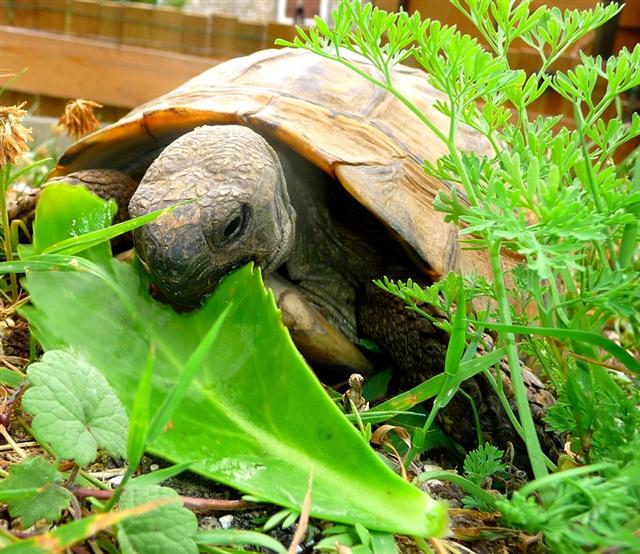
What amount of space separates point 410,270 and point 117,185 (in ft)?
2.49

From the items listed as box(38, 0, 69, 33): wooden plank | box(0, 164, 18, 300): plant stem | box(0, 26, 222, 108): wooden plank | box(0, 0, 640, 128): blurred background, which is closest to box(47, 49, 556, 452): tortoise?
box(0, 164, 18, 300): plant stem

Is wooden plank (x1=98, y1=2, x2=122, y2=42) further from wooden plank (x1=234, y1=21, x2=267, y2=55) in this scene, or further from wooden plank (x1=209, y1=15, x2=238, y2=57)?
wooden plank (x1=234, y1=21, x2=267, y2=55)

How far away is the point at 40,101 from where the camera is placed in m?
4.32

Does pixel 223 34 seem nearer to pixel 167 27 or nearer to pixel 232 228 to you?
pixel 167 27

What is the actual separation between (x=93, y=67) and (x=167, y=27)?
2.04 feet

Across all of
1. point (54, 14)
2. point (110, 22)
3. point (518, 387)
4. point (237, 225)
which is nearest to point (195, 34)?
point (110, 22)

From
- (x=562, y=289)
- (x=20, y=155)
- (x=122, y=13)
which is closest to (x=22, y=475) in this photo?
(x=20, y=155)

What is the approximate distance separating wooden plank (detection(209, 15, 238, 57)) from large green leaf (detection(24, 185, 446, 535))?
3.53 metres

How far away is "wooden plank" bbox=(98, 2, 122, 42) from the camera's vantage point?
454cm

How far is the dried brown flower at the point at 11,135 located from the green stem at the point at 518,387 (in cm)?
88

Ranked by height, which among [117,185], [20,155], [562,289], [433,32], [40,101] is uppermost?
[433,32]

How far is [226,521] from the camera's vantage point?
896mm

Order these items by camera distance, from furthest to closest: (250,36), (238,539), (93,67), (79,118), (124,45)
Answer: (250,36) < (124,45) < (93,67) < (79,118) < (238,539)

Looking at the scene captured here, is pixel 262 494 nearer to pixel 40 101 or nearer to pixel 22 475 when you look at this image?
pixel 22 475
